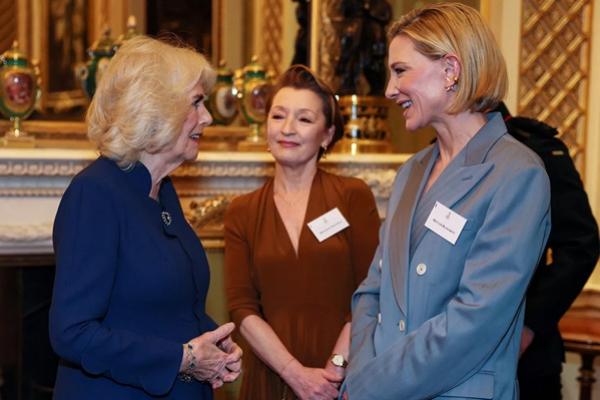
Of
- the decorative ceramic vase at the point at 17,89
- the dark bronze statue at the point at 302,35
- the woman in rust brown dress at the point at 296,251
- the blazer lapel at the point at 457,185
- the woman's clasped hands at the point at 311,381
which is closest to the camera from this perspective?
the blazer lapel at the point at 457,185

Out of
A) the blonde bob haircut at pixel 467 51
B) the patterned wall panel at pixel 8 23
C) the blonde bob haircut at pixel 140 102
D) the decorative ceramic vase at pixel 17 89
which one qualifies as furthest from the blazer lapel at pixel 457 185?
the patterned wall panel at pixel 8 23

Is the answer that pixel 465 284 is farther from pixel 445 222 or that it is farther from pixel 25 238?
pixel 25 238

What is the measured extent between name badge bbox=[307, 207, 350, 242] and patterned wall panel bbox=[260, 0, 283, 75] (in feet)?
6.57

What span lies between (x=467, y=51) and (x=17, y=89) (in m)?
2.27

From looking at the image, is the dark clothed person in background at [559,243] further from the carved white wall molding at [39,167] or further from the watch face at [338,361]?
the carved white wall molding at [39,167]

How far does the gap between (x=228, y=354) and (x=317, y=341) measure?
67cm

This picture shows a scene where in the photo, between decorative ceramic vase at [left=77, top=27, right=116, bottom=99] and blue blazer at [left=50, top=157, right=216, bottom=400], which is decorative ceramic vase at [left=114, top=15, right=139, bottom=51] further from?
blue blazer at [left=50, top=157, right=216, bottom=400]

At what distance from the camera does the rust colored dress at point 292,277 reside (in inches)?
117

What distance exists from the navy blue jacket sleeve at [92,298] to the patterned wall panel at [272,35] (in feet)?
9.34

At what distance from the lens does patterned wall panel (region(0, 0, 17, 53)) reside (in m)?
4.22

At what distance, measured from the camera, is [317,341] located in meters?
2.98

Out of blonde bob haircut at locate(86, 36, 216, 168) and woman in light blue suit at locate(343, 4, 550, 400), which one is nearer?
woman in light blue suit at locate(343, 4, 550, 400)

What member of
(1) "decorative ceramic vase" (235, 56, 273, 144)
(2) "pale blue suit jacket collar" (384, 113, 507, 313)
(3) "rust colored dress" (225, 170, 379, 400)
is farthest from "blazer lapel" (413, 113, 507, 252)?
(1) "decorative ceramic vase" (235, 56, 273, 144)

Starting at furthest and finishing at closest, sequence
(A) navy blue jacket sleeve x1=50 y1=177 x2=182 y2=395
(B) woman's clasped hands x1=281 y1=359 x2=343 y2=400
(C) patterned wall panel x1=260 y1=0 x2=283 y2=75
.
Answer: (C) patterned wall panel x1=260 y1=0 x2=283 y2=75, (B) woman's clasped hands x1=281 y1=359 x2=343 y2=400, (A) navy blue jacket sleeve x1=50 y1=177 x2=182 y2=395
